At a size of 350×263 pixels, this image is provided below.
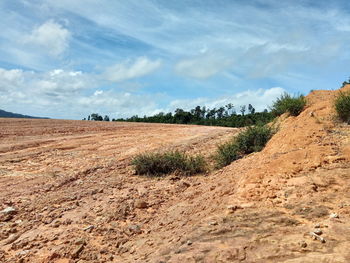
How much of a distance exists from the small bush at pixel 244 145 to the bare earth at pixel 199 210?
45cm

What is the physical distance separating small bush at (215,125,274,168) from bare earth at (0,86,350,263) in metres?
0.45

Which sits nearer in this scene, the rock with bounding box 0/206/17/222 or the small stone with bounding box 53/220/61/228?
the small stone with bounding box 53/220/61/228

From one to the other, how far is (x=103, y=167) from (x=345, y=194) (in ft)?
18.4

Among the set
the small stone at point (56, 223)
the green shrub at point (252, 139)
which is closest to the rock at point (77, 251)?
the small stone at point (56, 223)

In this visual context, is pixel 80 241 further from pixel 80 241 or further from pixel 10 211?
pixel 10 211

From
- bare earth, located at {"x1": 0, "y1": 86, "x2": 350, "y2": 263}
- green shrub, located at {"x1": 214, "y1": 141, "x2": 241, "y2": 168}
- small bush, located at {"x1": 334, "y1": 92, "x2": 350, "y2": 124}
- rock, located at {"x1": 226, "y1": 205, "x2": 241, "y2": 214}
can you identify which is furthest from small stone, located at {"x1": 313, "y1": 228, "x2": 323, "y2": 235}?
green shrub, located at {"x1": 214, "y1": 141, "x2": 241, "y2": 168}

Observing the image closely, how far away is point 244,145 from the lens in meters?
7.57

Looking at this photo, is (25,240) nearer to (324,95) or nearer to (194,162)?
(194,162)

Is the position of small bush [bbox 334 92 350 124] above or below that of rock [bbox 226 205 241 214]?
above

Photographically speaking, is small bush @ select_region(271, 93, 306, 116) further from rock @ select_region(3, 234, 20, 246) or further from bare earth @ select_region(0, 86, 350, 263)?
rock @ select_region(3, 234, 20, 246)

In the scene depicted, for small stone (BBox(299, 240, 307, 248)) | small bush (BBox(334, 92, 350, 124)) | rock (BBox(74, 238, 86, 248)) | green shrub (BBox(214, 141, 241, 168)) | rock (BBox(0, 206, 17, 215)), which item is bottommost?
rock (BBox(74, 238, 86, 248))

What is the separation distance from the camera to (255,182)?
445cm

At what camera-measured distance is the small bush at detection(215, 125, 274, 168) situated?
712 centimetres

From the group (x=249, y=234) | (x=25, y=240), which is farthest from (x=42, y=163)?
(x=249, y=234)
